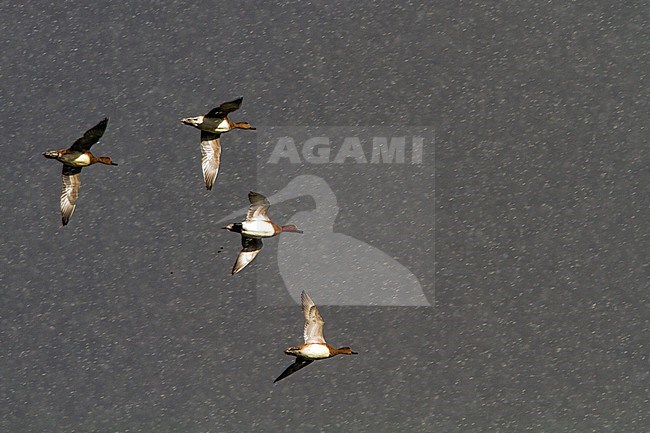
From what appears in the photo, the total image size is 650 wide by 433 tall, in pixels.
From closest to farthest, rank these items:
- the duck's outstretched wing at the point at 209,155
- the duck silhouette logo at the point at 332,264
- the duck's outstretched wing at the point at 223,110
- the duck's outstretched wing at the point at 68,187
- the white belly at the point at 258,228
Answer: the duck's outstretched wing at the point at 223,110 → the white belly at the point at 258,228 → the duck's outstretched wing at the point at 209,155 → the duck's outstretched wing at the point at 68,187 → the duck silhouette logo at the point at 332,264

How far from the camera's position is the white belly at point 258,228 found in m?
14.1

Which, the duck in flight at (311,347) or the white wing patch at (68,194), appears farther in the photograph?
the white wing patch at (68,194)

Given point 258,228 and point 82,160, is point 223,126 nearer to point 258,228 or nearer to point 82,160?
point 258,228

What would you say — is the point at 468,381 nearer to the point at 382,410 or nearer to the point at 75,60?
the point at 382,410

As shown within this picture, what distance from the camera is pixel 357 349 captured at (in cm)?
1577

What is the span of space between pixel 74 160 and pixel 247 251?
2225 millimetres

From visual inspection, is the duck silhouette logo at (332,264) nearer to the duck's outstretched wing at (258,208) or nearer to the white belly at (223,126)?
the duck's outstretched wing at (258,208)

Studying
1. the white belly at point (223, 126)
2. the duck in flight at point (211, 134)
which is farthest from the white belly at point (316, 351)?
the white belly at point (223, 126)

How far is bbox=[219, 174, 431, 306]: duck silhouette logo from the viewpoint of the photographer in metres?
16.1

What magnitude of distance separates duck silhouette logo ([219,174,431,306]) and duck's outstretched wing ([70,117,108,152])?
2.98m

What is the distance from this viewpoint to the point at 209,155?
46.5ft

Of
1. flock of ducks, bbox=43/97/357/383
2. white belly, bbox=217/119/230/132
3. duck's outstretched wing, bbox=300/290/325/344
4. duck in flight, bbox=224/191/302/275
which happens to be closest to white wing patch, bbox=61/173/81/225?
flock of ducks, bbox=43/97/357/383

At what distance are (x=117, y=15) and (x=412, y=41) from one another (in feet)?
12.3

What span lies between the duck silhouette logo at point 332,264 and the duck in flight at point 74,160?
9.19 ft
